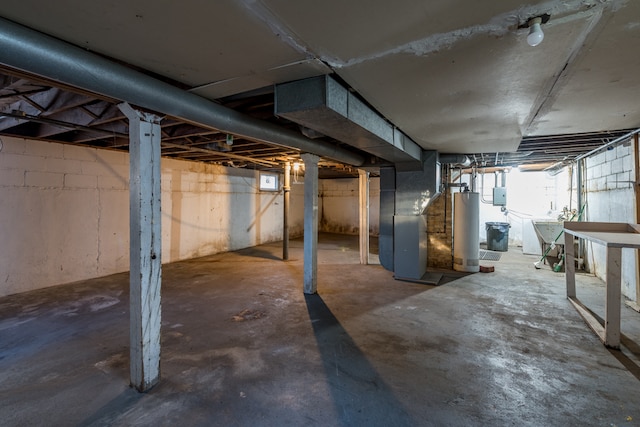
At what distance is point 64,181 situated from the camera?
14.7ft

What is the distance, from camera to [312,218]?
4125mm

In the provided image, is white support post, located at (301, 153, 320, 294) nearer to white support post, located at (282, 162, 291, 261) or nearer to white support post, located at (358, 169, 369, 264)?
white support post, located at (358, 169, 369, 264)

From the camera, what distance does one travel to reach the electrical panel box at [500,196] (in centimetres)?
748

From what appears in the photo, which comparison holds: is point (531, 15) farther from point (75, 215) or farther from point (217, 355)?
point (75, 215)

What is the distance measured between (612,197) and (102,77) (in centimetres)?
609

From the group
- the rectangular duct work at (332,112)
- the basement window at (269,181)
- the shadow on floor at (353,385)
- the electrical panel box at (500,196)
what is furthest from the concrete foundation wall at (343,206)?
the shadow on floor at (353,385)

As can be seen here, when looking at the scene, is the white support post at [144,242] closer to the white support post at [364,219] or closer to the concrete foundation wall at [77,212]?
the concrete foundation wall at [77,212]

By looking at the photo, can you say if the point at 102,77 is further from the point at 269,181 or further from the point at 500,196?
the point at 500,196

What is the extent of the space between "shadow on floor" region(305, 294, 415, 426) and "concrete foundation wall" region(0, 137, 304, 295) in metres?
4.07

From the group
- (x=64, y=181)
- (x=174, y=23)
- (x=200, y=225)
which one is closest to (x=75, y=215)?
(x=64, y=181)

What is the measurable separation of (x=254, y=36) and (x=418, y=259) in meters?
4.13

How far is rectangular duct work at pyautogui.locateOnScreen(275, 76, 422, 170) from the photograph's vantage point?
1894 mm

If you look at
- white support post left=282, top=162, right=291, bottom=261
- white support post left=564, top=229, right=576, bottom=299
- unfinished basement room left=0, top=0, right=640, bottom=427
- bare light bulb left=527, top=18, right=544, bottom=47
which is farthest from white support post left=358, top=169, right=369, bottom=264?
bare light bulb left=527, top=18, right=544, bottom=47

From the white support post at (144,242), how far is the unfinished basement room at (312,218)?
0.05 feet
